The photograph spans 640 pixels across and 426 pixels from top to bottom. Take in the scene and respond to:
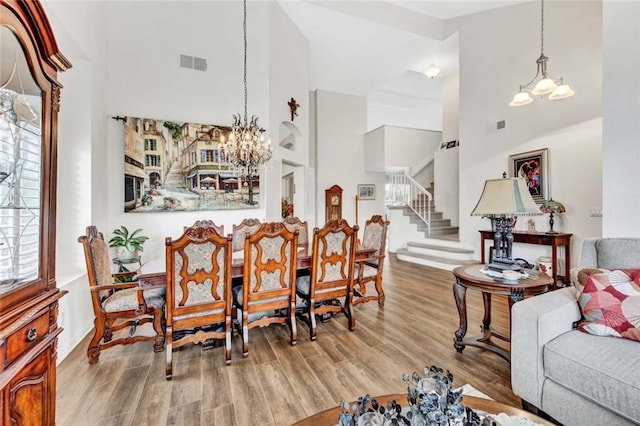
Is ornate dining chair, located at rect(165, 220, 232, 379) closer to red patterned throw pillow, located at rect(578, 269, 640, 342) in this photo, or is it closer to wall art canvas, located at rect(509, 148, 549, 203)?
red patterned throw pillow, located at rect(578, 269, 640, 342)

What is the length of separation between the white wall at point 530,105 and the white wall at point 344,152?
307 cm

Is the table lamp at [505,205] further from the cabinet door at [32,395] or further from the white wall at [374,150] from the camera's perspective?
the white wall at [374,150]

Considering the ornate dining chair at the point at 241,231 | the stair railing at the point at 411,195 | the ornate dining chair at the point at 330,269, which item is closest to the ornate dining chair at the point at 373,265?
the ornate dining chair at the point at 330,269

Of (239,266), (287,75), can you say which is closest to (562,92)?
(287,75)

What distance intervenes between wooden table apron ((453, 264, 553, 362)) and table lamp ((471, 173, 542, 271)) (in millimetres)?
186

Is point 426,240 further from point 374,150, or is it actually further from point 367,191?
point 374,150

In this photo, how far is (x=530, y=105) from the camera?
4777 mm

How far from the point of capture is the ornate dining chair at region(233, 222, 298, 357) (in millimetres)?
2369

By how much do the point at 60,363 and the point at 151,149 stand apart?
268 centimetres

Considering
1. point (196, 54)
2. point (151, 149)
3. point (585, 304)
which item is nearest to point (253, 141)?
point (151, 149)

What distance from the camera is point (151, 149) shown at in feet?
12.9

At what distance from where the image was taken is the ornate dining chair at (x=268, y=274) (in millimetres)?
2369

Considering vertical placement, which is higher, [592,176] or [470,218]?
[592,176]

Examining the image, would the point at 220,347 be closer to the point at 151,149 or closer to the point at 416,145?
the point at 151,149
